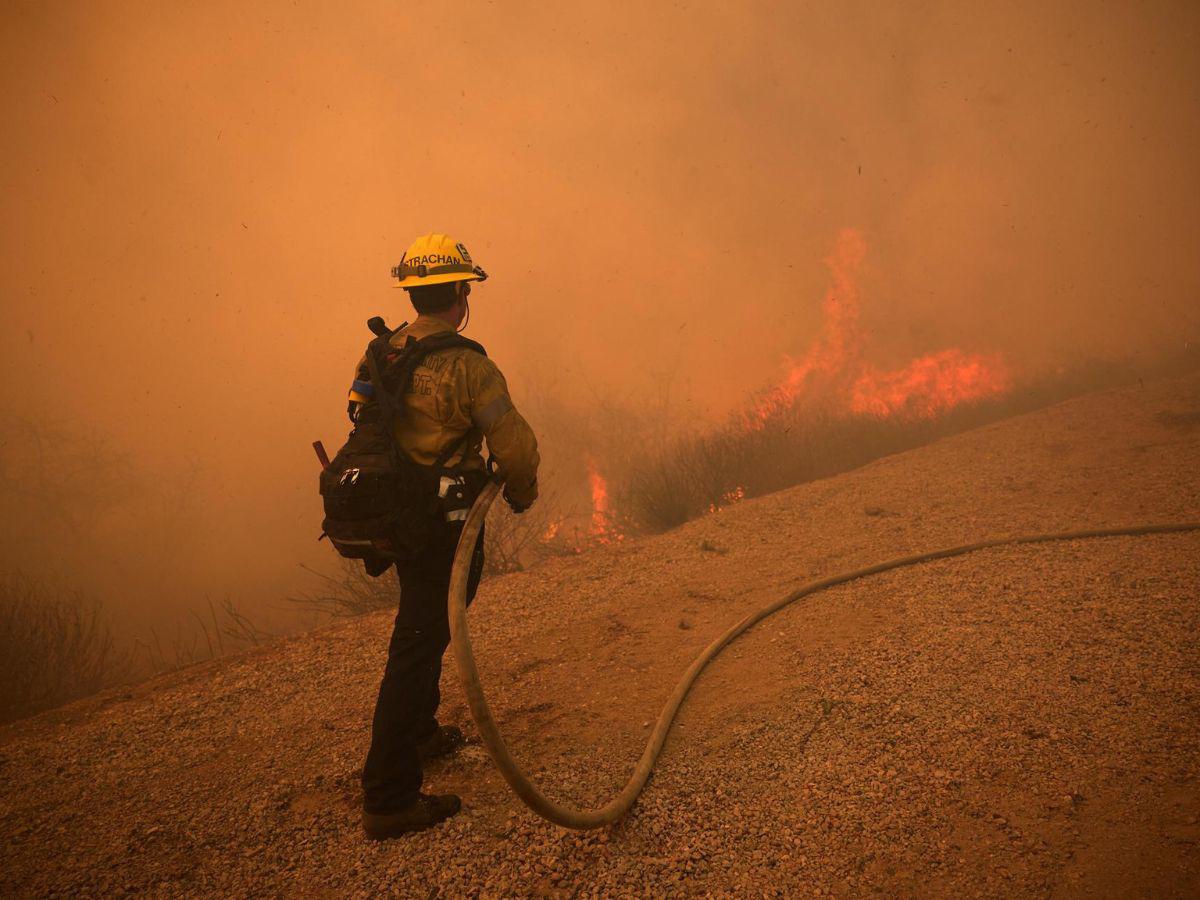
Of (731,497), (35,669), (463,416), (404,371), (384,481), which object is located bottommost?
(731,497)

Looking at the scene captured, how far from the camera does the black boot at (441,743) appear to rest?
3.05 meters

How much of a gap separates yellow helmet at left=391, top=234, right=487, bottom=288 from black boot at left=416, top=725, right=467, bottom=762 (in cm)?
208

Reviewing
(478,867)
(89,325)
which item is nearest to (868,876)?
(478,867)

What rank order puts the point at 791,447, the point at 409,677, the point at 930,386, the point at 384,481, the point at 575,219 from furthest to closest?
the point at 575,219
the point at 930,386
the point at 791,447
the point at 409,677
the point at 384,481

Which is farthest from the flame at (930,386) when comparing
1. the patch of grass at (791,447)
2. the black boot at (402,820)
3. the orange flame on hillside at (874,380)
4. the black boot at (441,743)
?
the black boot at (402,820)

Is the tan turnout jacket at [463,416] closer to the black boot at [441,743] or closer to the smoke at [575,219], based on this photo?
the black boot at [441,743]

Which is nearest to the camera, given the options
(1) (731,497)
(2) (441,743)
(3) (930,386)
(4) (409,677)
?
(4) (409,677)

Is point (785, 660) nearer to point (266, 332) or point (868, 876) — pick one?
Result: point (868, 876)

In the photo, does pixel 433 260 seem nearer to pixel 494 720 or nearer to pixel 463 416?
pixel 463 416

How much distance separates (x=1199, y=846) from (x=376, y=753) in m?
2.74

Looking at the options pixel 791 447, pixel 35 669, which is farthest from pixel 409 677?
pixel 791 447

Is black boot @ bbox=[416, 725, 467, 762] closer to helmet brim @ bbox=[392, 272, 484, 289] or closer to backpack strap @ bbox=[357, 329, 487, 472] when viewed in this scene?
backpack strap @ bbox=[357, 329, 487, 472]

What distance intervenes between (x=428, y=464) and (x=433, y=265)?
2.85 feet

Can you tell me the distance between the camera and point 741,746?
286 cm
